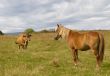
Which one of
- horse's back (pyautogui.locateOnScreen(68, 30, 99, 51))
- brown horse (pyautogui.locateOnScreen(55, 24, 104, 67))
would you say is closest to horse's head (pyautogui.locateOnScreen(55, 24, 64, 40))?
brown horse (pyautogui.locateOnScreen(55, 24, 104, 67))

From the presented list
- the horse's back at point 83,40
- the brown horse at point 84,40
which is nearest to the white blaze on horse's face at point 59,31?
the brown horse at point 84,40

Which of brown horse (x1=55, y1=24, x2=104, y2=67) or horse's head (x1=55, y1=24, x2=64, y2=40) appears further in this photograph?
horse's head (x1=55, y1=24, x2=64, y2=40)

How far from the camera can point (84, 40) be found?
13.1 metres

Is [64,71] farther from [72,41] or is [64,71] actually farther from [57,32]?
[57,32]

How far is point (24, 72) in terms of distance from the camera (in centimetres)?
1080

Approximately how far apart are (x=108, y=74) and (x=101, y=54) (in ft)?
5.33

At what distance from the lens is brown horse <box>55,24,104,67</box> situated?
40.8ft

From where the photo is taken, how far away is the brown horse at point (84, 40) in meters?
12.4

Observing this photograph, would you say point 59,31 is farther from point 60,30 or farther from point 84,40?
point 84,40

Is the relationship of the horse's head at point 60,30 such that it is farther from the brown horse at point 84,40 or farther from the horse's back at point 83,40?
the horse's back at point 83,40

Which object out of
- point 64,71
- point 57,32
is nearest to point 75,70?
point 64,71

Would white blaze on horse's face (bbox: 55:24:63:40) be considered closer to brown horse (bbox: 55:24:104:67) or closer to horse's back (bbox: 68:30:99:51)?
brown horse (bbox: 55:24:104:67)

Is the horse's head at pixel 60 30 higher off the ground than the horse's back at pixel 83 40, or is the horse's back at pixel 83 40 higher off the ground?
the horse's head at pixel 60 30

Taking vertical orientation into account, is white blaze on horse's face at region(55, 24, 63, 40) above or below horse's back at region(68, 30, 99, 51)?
above
